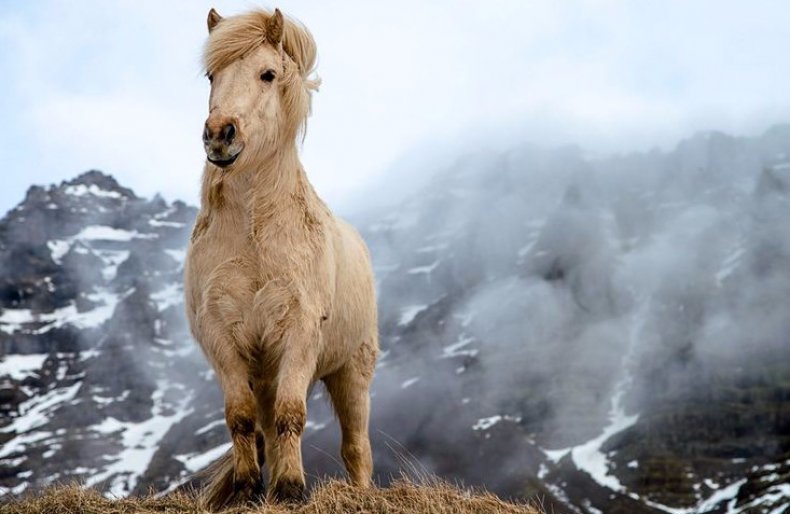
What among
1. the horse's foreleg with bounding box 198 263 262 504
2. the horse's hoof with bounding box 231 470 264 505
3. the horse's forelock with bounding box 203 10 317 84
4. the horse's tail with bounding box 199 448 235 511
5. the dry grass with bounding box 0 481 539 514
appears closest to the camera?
the dry grass with bounding box 0 481 539 514

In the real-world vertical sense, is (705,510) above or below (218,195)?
below

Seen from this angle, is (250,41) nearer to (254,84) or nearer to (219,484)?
(254,84)

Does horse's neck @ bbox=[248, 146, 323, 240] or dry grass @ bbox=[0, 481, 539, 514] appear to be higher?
horse's neck @ bbox=[248, 146, 323, 240]

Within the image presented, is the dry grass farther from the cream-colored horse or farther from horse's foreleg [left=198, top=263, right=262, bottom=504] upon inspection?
the cream-colored horse

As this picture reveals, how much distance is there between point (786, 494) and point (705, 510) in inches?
908

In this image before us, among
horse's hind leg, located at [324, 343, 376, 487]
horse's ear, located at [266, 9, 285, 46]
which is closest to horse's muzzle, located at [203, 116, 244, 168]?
horse's ear, located at [266, 9, 285, 46]

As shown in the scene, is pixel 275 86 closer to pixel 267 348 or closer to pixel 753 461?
pixel 267 348

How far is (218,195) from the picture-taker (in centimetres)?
966

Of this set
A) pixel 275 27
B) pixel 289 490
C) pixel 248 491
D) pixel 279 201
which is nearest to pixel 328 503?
pixel 289 490

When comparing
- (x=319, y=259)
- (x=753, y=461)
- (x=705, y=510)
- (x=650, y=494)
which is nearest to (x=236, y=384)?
(x=319, y=259)

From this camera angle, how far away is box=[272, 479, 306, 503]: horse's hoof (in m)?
8.45

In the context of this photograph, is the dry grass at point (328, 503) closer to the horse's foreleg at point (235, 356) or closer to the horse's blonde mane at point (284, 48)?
the horse's foreleg at point (235, 356)

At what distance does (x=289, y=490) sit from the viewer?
27.9 feet

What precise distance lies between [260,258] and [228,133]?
4.73 ft
